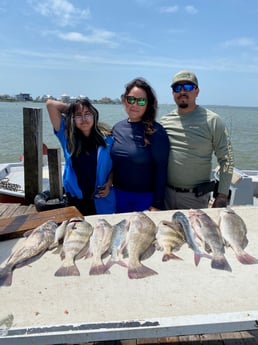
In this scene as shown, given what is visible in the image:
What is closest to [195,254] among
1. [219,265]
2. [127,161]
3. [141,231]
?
[219,265]

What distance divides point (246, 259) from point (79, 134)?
202cm

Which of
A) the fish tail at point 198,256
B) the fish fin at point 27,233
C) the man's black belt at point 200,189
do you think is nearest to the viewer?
the fish tail at point 198,256

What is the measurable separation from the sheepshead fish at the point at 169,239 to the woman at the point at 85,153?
3.44 feet

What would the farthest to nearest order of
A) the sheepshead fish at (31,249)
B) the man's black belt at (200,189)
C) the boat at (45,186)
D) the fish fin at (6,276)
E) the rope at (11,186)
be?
the rope at (11,186), the boat at (45,186), the man's black belt at (200,189), the sheepshead fish at (31,249), the fish fin at (6,276)

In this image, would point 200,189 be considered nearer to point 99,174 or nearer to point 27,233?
point 99,174

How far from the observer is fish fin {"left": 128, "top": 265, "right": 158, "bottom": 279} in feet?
6.33

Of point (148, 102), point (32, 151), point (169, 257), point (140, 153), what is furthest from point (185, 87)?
point (32, 151)

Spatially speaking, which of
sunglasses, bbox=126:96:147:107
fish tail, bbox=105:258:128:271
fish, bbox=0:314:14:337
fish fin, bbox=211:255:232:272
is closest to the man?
sunglasses, bbox=126:96:147:107

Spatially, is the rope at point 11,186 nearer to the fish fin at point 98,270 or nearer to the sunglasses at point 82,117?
the sunglasses at point 82,117

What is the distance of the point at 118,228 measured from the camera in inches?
98.9

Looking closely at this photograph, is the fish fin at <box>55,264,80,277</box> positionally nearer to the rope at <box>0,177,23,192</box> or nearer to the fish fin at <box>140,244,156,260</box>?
the fish fin at <box>140,244,156,260</box>

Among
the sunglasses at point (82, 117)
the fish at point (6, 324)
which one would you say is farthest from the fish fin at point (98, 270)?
the sunglasses at point (82, 117)

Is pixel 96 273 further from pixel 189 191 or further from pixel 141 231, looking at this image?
pixel 189 191

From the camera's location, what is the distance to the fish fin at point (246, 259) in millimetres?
2060
